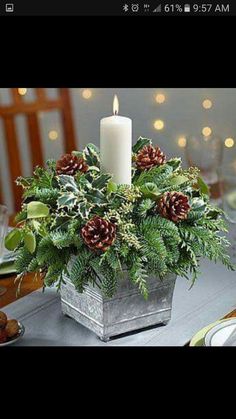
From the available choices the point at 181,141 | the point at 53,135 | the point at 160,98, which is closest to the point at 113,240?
the point at 181,141

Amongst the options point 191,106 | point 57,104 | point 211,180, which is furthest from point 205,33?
point 57,104

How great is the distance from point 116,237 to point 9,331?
16 cm

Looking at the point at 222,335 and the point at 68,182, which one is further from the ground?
the point at 68,182

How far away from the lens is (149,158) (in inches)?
30.1

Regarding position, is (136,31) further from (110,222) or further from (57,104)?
(57,104)

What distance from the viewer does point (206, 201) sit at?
2.43 ft

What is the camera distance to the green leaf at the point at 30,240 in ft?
2.16

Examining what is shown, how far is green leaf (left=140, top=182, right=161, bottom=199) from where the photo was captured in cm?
69

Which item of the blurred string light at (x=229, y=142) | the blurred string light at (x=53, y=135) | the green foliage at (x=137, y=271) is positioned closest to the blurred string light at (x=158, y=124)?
Result: the blurred string light at (x=229, y=142)

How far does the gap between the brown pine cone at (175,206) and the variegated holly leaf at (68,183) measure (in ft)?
0.33
